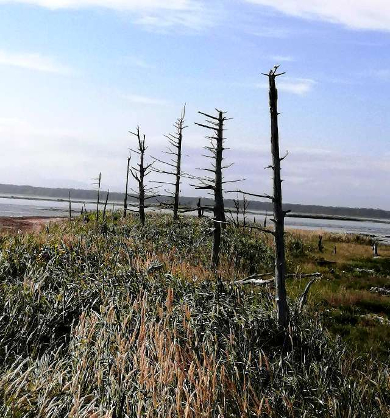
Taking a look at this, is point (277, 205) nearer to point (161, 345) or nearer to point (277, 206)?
point (277, 206)

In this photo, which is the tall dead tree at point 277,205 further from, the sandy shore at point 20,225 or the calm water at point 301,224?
the calm water at point 301,224

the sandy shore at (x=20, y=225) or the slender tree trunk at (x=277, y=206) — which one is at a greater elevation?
Result: the slender tree trunk at (x=277, y=206)

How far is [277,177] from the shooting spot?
10.5 metres

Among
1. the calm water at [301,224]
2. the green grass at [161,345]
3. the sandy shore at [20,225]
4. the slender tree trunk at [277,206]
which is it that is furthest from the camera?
the calm water at [301,224]

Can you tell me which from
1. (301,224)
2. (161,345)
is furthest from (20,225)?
(301,224)

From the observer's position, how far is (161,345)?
684 centimetres

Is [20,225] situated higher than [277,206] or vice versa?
[277,206]

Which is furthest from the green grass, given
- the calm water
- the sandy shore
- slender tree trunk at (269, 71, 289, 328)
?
the calm water

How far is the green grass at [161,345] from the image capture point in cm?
650

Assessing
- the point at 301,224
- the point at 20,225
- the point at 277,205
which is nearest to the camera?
the point at 277,205

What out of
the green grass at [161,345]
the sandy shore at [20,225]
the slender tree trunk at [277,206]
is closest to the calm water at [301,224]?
the sandy shore at [20,225]

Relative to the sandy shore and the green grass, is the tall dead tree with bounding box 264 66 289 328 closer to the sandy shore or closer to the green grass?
the green grass

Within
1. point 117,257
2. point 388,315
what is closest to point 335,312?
point 388,315

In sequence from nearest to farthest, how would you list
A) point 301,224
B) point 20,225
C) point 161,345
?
point 161,345, point 20,225, point 301,224
